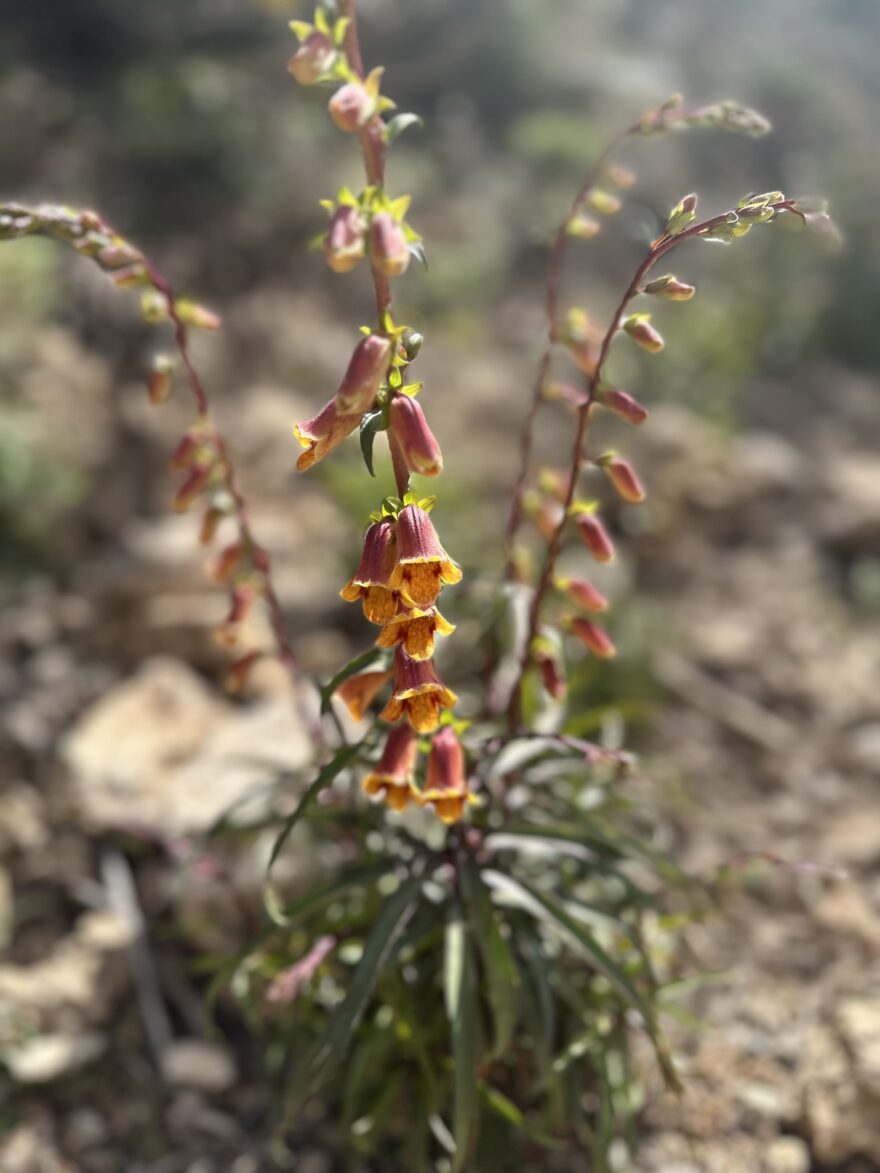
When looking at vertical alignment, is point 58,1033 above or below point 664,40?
below

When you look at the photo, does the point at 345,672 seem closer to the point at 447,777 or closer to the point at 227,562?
the point at 447,777

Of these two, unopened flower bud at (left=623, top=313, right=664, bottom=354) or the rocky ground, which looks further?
the rocky ground

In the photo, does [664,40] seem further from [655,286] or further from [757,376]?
[655,286]

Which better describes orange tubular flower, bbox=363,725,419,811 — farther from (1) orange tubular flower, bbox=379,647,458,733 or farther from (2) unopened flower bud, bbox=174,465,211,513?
(2) unopened flower bud, bbox=174,465,211,513

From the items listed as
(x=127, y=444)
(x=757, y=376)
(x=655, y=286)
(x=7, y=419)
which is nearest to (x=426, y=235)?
(x=757, y=376)

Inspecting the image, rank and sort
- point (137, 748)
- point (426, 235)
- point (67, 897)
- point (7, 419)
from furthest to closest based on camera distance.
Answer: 1. point (426, 235)
2. point (7, 419)
3. point (137, 748)
4. point (67, 897)

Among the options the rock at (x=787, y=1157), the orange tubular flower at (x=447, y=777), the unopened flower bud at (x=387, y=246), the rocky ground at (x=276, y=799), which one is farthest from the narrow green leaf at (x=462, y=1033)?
the unopened flower bud at (x=387, y=246)

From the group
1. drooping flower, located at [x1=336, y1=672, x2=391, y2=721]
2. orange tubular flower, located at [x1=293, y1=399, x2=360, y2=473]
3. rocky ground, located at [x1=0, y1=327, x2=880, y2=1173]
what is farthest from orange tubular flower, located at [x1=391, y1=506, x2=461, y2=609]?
rocky ground, located at [x1=0, y1=327, x2=880, y2=1173]

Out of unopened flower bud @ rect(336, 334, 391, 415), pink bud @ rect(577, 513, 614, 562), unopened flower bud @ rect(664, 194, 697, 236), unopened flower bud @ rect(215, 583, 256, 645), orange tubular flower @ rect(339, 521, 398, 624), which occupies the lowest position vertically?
unopened flower bud @ rect(215, 583, 256, 645)
